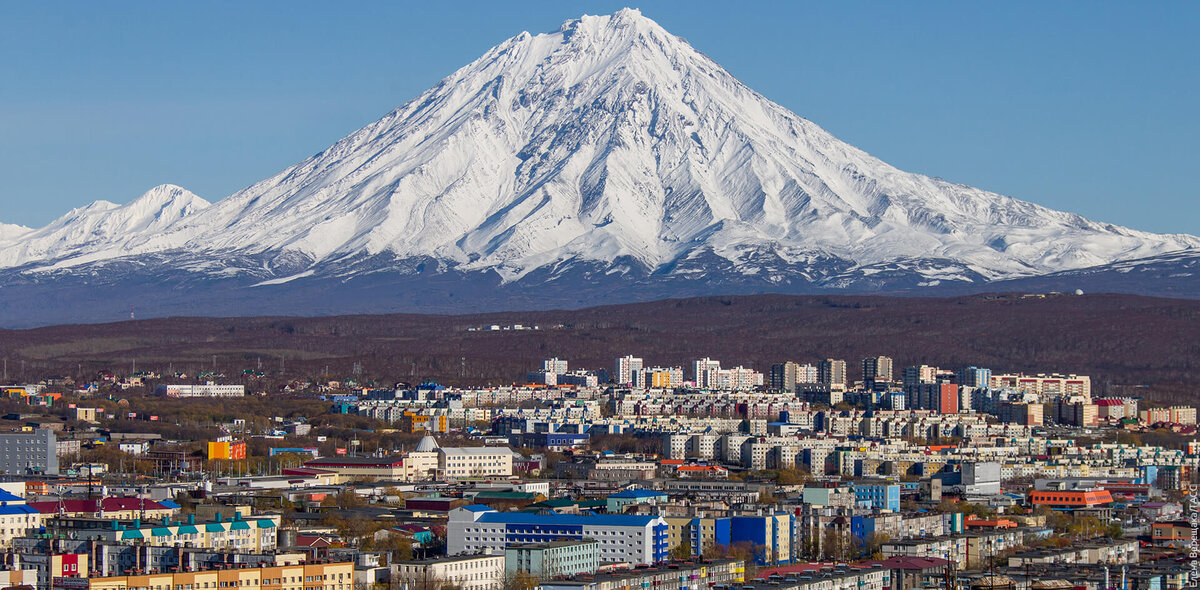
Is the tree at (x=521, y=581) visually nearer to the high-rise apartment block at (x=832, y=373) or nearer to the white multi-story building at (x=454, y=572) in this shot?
the white multi-story building at (x=454, y=572)

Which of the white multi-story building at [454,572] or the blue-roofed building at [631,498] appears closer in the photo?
the white multi-story building at [454,572]

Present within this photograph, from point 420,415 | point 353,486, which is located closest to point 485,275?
point 420,415

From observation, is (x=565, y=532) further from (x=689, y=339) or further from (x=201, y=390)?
(x=689, y=339)

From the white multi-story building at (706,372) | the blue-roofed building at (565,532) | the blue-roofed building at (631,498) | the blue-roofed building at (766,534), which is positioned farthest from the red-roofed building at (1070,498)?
the white multi-story building at (706,372)

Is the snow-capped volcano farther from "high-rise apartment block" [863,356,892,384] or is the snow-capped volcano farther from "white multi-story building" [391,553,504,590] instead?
"white multi-story building" [391,553,504,590]

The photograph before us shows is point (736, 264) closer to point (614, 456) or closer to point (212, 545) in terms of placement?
point (614, 456)

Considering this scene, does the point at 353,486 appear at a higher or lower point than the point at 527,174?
lower
